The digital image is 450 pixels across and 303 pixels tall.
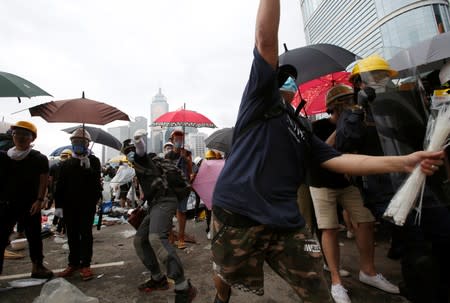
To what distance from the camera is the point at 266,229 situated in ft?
4.72

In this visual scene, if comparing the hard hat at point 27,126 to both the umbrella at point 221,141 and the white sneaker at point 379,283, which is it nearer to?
the umbrella at point 221,141

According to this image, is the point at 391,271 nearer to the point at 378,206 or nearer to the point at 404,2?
the point at 378,206

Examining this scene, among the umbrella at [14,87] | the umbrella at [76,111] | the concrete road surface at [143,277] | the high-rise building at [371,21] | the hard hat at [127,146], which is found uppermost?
the high-rise building at [371,21]

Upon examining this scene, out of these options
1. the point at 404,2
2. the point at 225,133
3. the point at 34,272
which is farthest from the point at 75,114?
the point at 404,2

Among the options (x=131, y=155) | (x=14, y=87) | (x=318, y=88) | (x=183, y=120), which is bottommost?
(x=131, y=155)

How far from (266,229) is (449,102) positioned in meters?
1.20

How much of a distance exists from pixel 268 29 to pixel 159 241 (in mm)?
2435

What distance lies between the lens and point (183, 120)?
584 centimetres

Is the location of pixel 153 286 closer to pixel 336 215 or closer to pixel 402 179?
pixel 336 215

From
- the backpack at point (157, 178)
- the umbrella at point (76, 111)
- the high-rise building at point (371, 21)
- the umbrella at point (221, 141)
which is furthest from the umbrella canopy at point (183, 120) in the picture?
the high-rise building at point (371, 21)

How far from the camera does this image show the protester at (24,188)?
11.4 ft

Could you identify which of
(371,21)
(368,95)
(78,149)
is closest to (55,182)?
(78,149)

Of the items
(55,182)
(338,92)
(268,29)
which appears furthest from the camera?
(55,182)

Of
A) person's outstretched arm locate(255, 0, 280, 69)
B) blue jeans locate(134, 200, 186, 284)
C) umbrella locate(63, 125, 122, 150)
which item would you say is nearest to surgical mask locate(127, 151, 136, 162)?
blue jeans locate(134, 200, 186, 284)
